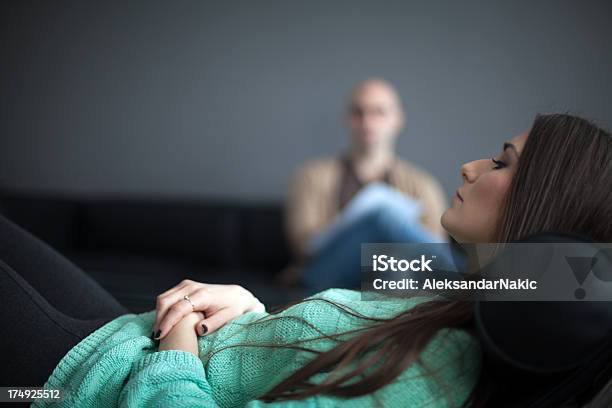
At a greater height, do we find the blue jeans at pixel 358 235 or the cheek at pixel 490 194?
the cheek at pixel 490 194

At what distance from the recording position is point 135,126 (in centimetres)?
325

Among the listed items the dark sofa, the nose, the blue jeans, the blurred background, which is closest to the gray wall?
the blurred background

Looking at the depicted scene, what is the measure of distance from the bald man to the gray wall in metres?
0.41

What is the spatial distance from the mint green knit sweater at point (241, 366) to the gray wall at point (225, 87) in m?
2.27

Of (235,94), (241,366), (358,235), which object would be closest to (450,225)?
(241,366)

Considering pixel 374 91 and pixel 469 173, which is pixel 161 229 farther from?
pixel 469 173

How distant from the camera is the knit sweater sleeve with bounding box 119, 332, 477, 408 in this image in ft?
2.23

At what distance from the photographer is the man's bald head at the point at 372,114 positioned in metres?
2.67

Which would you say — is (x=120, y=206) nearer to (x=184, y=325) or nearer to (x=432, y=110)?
(x=432, y=110)

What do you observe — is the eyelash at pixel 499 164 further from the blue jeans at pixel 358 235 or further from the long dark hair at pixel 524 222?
the blue jeans at pixel 358 235

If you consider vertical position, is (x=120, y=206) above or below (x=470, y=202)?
below

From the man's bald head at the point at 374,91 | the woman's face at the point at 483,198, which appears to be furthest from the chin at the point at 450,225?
the man's bald head at the point at 374,91

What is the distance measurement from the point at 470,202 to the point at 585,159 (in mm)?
152

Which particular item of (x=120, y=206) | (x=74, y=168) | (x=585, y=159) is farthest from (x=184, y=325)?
(x=74, y=168)
